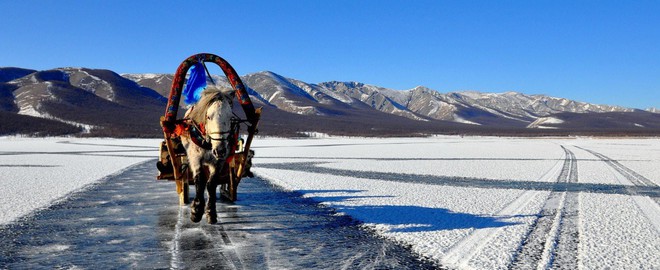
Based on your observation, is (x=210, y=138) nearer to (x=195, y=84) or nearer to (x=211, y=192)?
(x=211, y=192)

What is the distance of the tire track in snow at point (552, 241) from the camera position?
593cm

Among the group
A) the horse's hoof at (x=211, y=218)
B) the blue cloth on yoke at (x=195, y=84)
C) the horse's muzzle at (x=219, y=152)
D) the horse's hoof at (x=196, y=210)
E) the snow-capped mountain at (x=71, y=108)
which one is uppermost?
the snow-capped mountain at (x=71, y=108)

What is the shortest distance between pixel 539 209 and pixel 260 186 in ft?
26.3

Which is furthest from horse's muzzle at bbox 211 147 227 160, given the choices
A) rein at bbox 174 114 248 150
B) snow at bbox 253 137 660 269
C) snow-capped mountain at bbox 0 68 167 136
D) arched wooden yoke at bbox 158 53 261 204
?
snow-capped mountain at bbox 0 68 167 136

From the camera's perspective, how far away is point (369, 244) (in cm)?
700

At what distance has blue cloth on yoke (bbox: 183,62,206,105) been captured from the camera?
8836 millimetres

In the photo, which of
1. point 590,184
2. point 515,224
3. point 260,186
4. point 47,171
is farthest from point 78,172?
point 590,184

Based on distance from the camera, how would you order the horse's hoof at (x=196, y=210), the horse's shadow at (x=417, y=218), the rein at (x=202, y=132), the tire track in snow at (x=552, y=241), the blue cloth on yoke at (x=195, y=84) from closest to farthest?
the tire track in snow at (x=552, y=241) < the rein at (x=202, y=132) < the horse's hoof at (x=196, y=210) < the horse's shadow at (x=417, y=218) < the blue cloth on yoke at (x=195, y=84)

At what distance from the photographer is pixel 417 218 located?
9070 mm

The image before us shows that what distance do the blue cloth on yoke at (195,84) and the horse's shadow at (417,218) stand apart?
3947 mm

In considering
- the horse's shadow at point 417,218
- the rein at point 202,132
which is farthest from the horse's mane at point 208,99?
the horse's shadow at point 417,218

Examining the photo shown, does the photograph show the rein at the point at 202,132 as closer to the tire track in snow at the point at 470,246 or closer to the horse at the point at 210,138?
the horse at the point at 210,138

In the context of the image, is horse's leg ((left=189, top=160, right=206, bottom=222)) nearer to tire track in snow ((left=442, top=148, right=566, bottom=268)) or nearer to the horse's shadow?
the horse's shadow

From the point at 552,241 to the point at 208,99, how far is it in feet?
19.5
